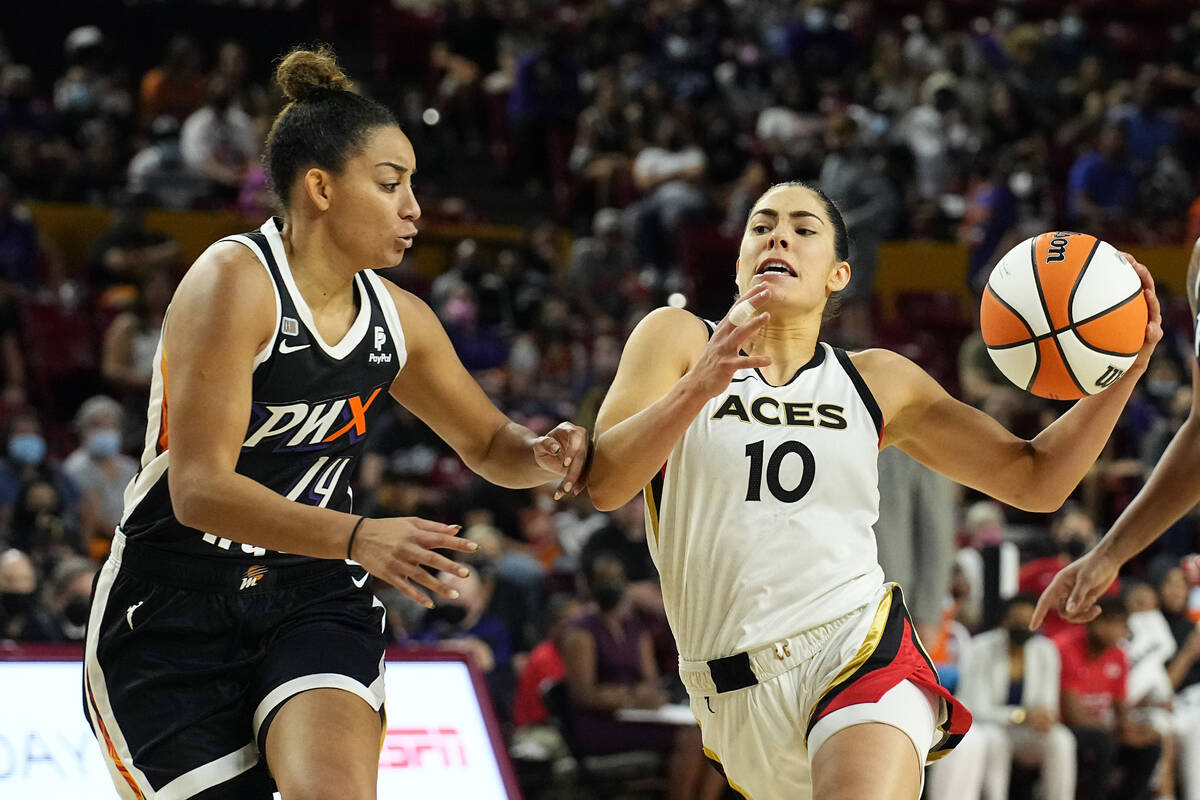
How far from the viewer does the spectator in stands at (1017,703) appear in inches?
329

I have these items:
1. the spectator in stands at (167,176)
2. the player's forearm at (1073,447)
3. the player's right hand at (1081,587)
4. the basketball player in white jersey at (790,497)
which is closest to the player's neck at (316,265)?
the basketball player in white jersey at (790,497)

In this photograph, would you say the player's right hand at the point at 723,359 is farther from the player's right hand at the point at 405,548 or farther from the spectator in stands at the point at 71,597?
the spectator in stands at the point at 71,597

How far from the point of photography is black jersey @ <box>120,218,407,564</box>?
11.4 feet

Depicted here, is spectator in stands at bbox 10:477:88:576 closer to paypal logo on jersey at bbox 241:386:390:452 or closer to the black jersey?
the black jersey

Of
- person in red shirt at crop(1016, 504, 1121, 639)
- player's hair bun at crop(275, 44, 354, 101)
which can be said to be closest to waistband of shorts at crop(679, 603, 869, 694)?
player's hair bun at crop(275, 44, 354, 101)

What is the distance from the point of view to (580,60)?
16.4 m

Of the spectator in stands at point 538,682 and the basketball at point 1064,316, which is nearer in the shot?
the basketball at point 1064,316

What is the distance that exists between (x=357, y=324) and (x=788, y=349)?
3.65ft

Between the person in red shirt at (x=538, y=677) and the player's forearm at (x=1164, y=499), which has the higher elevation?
the player's forearm at (x=1164, y=499)

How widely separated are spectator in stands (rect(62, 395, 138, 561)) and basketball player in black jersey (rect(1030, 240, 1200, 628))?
625 cm

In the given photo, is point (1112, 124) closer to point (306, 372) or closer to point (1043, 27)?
point (1043, 27)

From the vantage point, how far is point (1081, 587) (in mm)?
3932

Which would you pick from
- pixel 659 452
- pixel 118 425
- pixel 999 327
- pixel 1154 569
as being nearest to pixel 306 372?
pixel 659 452

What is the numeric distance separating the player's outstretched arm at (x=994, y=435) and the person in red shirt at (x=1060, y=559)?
4984mm
